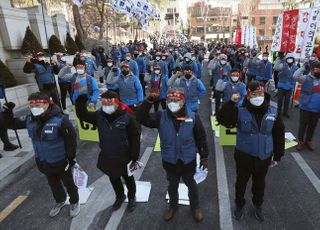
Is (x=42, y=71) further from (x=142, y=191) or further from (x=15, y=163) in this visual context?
(x=142, y=191)

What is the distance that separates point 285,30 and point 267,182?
7885 millimetres

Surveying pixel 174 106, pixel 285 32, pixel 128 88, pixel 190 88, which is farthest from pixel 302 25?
pixel 174 106

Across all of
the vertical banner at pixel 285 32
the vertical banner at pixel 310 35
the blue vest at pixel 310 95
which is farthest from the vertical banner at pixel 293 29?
the blue vest at pixel 310 95

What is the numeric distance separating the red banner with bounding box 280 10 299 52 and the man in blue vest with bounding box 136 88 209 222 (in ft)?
27.9

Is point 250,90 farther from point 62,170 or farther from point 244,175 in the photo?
point 62,170

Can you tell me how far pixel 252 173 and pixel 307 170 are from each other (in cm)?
224

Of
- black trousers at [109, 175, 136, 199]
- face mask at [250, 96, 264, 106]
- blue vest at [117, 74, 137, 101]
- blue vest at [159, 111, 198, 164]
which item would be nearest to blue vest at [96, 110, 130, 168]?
black trousers at [109, 175, 136, 199]

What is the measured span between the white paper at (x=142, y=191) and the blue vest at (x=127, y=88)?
261cm

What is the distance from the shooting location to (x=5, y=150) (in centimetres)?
649

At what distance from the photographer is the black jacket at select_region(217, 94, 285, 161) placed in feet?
11.1

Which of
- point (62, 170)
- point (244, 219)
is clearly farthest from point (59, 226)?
point (244, 219)

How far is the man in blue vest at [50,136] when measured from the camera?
3576 mm

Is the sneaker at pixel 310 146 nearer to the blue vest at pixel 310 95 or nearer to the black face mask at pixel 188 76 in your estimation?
the blue vest at pixel 310 95

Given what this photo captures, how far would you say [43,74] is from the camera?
8828 millimetres
